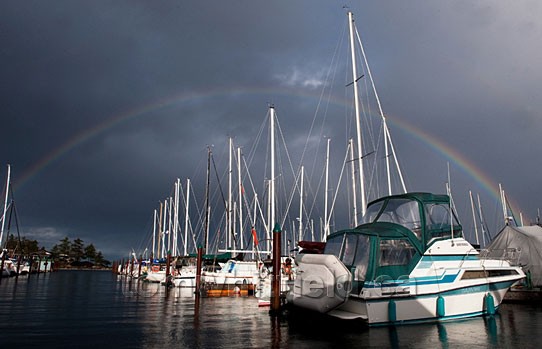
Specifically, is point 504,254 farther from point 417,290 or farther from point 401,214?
point 417,290

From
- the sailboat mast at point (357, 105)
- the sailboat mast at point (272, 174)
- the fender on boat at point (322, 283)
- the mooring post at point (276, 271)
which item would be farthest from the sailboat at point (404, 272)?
the sailboat mast at point (272, 174)

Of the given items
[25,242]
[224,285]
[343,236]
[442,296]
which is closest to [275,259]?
[343,236]

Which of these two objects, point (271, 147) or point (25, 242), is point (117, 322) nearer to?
point (271, 147)

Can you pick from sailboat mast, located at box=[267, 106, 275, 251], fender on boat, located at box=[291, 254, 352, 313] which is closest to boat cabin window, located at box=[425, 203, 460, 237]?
fender on boat, located at box=[291, 254, 352, 313]

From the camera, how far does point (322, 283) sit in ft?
53.7

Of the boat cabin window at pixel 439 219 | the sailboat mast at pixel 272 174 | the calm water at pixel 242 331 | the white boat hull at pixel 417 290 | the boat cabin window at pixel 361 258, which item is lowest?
the calm water at pixel 242 331

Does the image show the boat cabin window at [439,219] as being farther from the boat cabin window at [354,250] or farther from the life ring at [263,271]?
the life ring at [263,271]

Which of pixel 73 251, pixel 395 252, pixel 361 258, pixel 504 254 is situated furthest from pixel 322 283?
pixel 73 251

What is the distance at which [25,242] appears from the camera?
15175 cm

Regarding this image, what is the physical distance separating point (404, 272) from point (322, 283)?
3.42m

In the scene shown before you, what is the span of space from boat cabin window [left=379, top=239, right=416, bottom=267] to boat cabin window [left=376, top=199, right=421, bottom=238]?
3.74ft

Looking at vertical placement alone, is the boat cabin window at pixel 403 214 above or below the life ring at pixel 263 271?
above

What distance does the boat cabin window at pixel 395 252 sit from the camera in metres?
16.9

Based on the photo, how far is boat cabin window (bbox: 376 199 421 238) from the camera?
18.3 metres
